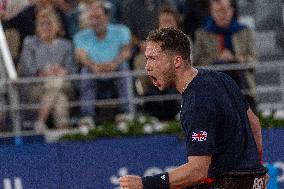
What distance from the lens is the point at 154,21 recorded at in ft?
39.0

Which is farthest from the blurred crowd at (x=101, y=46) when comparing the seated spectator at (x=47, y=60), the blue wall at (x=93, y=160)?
the blue wall at (x=93, y=160)

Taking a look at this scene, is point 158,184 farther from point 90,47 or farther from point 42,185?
point 90,47

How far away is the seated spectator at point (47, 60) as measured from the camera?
1145 centimetres

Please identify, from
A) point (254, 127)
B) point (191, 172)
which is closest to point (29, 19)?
point (254, 127)

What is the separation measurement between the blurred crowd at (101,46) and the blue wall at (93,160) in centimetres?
67

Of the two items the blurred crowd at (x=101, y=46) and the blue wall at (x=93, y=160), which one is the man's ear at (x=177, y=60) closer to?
the blue wall at (x=93, y=160)

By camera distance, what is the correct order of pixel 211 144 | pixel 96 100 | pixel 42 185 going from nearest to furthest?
pixel 211 144 → pixel 42 185 → pixel 96 100

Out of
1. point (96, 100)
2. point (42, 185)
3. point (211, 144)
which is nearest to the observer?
point (211, 144)

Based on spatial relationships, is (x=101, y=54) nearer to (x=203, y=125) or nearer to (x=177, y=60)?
(x=177, y=60)

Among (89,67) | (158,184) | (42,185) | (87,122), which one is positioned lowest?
(158,184)

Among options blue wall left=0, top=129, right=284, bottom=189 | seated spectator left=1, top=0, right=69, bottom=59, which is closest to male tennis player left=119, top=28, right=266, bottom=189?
blue wall left=0, top=129, right=284, bottom=189

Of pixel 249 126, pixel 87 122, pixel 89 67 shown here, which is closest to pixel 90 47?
pixel 89 67

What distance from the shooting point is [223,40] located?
38.4 feet

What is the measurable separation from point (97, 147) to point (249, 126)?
442 centimetres
